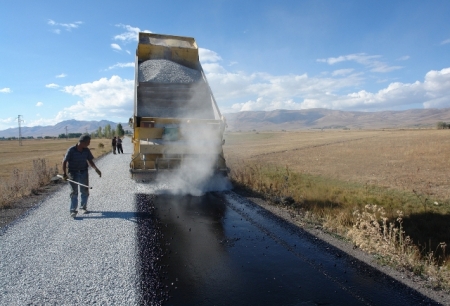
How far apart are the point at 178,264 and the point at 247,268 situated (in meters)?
0.97

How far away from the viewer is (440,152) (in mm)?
22938

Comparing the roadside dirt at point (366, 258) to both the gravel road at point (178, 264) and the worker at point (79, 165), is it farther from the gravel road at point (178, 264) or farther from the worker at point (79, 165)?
the worker at point (79, 165)

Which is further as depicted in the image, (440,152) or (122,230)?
(440,152)

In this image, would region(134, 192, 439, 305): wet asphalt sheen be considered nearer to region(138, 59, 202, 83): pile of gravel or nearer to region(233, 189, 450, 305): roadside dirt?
region(233, 189, 450, 305): roadside dirt

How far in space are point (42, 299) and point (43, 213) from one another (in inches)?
166

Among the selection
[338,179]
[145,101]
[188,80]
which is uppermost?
[188,80]

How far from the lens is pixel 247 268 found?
444cm

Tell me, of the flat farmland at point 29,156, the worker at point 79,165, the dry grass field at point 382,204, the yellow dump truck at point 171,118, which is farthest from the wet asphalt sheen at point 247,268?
the flat farmland at point 29,156

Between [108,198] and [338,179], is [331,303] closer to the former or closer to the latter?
[108,198]

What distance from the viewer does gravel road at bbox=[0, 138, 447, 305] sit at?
3.65 m

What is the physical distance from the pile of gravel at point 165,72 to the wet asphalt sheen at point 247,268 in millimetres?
5313

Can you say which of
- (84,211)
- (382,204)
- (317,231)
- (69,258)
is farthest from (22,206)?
(382,204)

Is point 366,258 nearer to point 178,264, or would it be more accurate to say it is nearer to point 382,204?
point 178,264

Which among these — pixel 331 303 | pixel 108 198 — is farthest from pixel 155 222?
pixel 331 303
